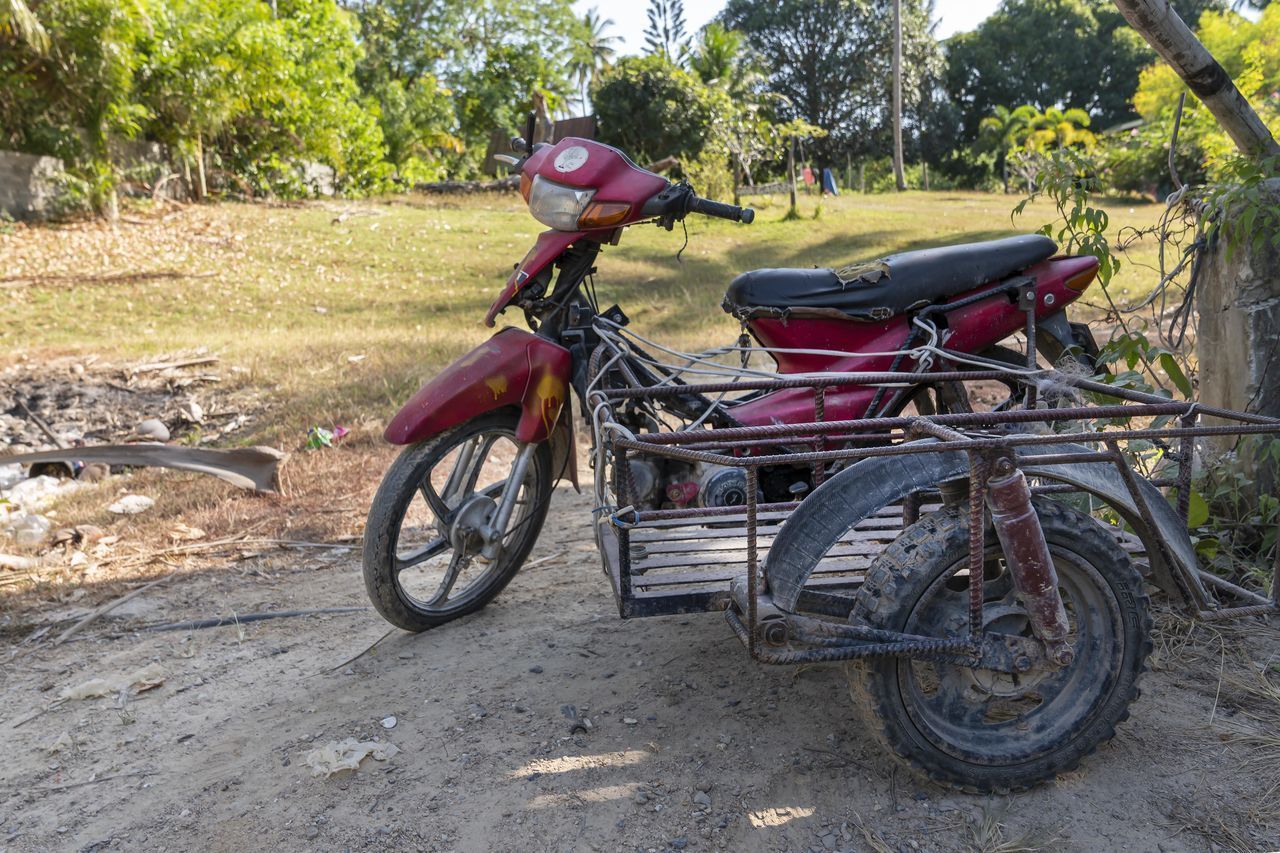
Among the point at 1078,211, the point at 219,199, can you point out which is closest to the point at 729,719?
the point at 1078,211

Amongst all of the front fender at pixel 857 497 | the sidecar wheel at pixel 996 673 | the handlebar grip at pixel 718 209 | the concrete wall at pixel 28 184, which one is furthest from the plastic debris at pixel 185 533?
the concrete wall at pixel 28 184

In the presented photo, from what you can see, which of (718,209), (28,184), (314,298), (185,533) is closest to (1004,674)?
(718,209)

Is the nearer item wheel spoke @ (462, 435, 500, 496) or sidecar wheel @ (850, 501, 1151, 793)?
sidecar wheel @ (850, 501, 1151, 793)

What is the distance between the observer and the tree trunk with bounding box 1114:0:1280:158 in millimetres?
2980

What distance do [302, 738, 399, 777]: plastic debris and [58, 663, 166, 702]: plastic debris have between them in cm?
88

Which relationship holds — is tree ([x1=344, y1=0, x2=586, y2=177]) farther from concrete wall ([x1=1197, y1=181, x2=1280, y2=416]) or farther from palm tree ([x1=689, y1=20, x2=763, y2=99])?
concrete wall ([x1=1197, y1=181, x2=1280, y2=416])

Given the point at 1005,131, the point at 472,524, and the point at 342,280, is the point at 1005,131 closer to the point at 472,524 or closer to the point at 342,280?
→ the point at 342,280

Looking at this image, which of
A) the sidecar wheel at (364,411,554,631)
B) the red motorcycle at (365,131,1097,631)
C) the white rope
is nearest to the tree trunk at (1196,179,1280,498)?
the red motorcycle at (365,131,1097,631)

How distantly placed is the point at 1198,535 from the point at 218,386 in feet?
19.8

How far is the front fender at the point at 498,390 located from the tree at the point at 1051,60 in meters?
38.4

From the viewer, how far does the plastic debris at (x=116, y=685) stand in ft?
9.84

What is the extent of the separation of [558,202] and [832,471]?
4.10ft

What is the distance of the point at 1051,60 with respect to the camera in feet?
123

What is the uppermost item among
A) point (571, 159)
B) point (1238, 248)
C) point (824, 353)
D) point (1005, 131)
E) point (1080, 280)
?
point (1005, 131)
